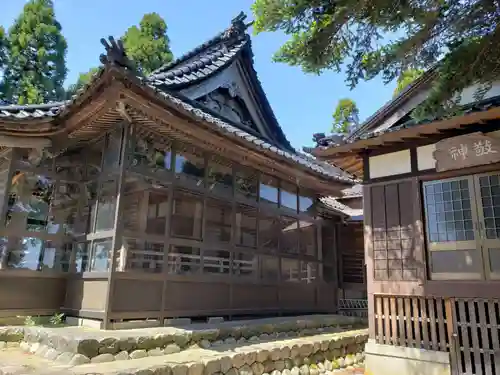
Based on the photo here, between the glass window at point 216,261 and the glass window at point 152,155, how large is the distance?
2.08m

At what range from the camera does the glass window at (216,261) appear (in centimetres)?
820

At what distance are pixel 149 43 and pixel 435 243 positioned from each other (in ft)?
59.9

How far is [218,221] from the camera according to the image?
29.3 feet

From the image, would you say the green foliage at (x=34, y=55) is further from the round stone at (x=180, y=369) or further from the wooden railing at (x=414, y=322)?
the wooden railing at (x=414, y=322)

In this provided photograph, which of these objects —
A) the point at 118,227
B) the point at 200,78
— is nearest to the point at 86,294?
the point at 118,227

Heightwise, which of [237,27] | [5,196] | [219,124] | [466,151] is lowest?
[5,196]

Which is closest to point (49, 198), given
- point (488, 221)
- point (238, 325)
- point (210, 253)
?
point (210, 253)

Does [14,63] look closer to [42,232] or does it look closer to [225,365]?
[42,232]

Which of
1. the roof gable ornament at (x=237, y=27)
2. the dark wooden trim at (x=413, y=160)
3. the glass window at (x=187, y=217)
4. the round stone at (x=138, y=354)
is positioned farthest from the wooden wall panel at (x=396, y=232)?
the roof gable ornament at (x=237, y=27)

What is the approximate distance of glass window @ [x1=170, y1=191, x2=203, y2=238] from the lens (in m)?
8.30

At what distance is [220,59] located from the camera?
1164cm

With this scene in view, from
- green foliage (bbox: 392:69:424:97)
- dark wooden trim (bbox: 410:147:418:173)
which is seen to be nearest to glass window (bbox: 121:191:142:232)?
green foliage (bbox: 392:69:424:97)

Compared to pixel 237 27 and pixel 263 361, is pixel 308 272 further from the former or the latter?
pixel 237 27

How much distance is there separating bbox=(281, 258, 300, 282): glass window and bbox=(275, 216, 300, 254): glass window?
26 centimetres
